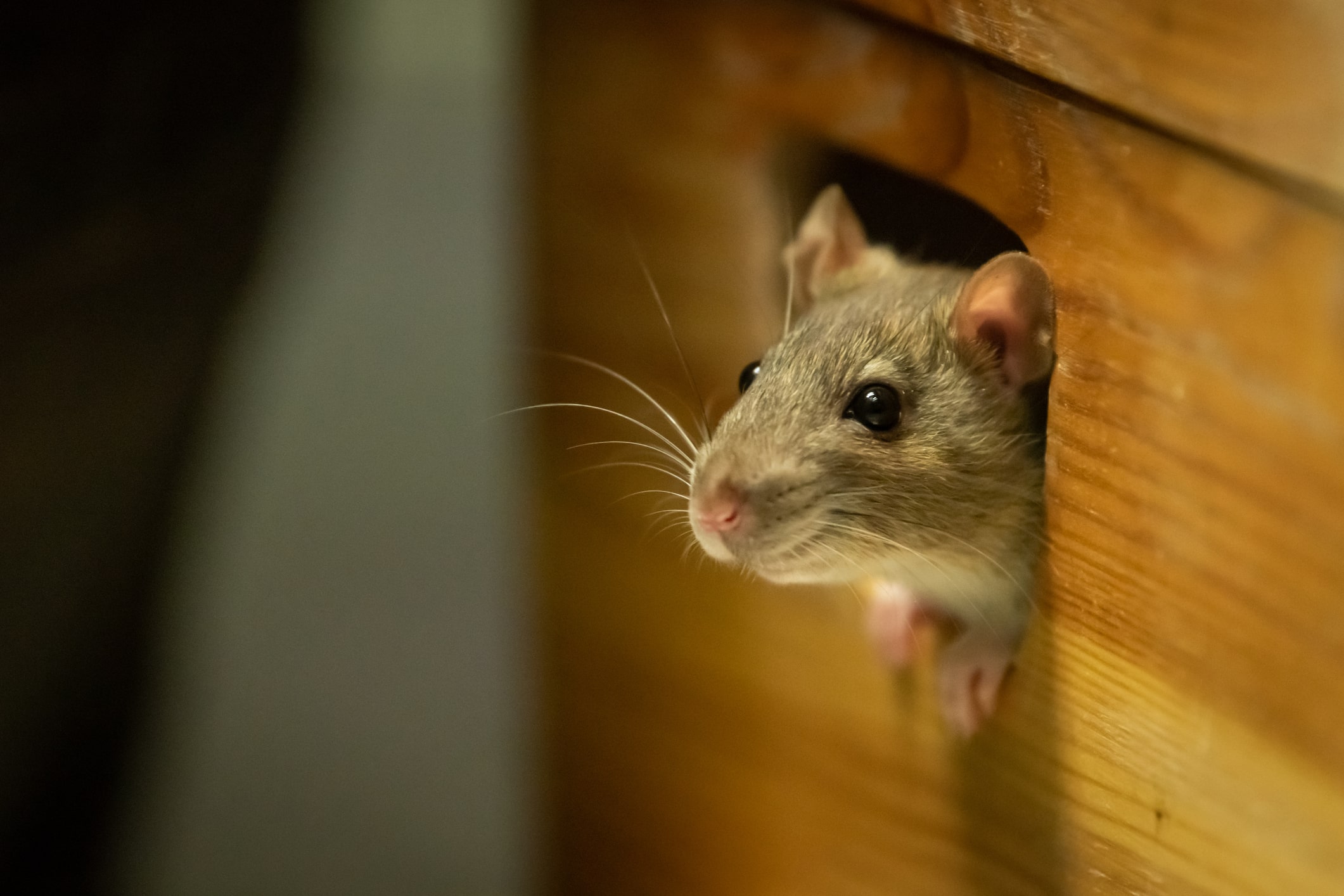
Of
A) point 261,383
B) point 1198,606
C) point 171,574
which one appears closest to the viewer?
point 1198,606

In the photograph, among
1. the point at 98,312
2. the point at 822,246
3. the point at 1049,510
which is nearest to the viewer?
the point at 1049,510

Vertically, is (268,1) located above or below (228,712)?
above

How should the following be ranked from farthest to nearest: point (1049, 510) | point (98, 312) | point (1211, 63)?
1. point (98, 312)
2. point (1049, 510)
3. point (1211, 63)

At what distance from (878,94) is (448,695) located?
70.7 inches

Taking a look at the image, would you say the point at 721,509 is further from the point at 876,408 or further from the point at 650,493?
the point at 650,493

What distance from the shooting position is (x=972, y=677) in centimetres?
93

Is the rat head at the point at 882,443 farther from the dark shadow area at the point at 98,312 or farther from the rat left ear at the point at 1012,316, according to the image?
the dark shadow area at the point at 98,312

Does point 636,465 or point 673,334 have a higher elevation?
point 673,334

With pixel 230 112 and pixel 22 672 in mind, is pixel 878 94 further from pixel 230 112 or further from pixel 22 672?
pixel 22 672

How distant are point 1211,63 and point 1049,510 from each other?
0.32m

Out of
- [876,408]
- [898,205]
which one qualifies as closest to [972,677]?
[876,408]

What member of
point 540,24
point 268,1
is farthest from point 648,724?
point 268,1

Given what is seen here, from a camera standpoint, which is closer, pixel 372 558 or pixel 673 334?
A: pixel 673 334

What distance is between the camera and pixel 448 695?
2.35 m
